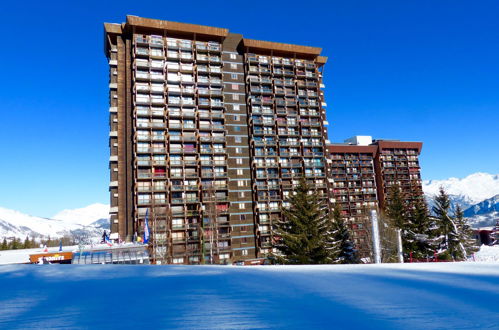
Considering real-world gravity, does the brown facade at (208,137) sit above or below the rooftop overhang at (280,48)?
below

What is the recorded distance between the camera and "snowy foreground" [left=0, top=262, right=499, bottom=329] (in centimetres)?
284

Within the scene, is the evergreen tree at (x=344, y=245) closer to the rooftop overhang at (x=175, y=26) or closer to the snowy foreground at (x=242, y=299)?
the snowy foreground at (x=242, y=299)

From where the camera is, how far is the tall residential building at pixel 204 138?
176 feet

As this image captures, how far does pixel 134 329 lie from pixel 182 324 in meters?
0.41

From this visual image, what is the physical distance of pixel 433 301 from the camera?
3.55 m

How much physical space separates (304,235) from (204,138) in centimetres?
3239

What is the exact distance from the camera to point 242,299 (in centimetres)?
357

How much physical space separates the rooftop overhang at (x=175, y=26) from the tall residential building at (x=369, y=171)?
45637 millimetres

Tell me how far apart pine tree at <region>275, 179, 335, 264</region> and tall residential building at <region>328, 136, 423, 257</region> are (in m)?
54.7

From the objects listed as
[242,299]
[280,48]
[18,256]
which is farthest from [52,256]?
[280,48]

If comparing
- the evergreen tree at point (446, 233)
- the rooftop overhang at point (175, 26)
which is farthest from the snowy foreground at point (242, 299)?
the rooftop overhang at point (175, 26)

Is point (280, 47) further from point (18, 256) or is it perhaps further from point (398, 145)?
point (18, 256)

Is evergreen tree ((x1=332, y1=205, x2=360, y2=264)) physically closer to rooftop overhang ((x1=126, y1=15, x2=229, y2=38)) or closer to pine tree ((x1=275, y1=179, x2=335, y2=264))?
pine tree ((x1=275, y1=179, x2=335, y2=264))

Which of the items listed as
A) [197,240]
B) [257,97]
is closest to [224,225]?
[197,240]
